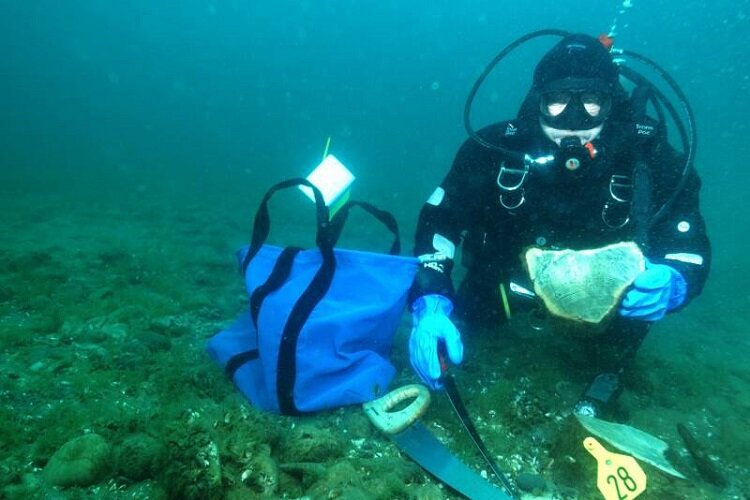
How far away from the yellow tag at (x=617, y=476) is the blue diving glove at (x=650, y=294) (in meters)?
0.97

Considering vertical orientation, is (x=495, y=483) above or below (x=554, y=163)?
below

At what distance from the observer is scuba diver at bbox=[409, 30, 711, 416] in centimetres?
303

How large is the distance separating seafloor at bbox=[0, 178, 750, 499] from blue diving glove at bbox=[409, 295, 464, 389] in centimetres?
30

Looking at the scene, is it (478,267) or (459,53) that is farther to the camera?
(459,53)

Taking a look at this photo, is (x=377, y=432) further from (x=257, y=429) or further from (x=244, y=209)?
(x=244, y=209)

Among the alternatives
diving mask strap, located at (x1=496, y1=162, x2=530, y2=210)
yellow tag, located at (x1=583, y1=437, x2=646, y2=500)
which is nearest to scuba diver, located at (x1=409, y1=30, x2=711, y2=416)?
diving mask strap, located at (x1=496, y1=162, x2=530, y2=210)

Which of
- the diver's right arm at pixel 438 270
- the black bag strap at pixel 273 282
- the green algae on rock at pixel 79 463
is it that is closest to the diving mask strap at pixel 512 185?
the diver's right arm at pixel 438 270

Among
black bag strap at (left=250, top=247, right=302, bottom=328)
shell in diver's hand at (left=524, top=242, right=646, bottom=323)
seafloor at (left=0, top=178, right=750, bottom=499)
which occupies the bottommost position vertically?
seafloor at (left=0, top=178, right=750, bottom=499)

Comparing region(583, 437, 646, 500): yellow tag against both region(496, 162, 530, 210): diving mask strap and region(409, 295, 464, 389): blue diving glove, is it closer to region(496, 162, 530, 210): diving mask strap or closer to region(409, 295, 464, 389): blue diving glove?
region(409, 295, 464, 389): blue diving glove

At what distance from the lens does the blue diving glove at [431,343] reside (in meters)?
2.83

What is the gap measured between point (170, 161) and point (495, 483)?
97.5 feet

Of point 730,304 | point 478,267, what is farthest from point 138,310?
point 730,304

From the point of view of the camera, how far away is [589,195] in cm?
340

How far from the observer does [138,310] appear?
4.23m
